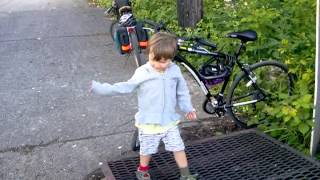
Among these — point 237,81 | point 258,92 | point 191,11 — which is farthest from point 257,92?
point 191,11

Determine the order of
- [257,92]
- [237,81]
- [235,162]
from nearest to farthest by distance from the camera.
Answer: [235,162] < [237,81] < [257,92]

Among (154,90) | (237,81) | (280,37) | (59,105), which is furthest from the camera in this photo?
(280,37)

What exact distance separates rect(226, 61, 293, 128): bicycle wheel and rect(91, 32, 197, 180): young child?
1232 mm

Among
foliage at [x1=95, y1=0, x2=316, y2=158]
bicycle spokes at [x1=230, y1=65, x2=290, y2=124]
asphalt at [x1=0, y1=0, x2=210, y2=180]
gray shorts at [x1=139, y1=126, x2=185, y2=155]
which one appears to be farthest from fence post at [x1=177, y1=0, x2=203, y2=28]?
gray shorts at [x1=139, y1=126, x2=185, y2=155]

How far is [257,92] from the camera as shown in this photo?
464 centimetres

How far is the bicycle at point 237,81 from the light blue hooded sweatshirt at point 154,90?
1.14 metres

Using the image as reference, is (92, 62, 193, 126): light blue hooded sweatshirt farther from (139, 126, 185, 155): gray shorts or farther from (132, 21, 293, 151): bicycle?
(132, 21, 293, 151): bicycle

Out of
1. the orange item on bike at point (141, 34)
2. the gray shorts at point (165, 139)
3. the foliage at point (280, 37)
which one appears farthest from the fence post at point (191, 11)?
the gray shorts at point (165, 139)

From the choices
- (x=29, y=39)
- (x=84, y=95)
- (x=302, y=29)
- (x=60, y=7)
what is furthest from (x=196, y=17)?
(x=60, y=7)

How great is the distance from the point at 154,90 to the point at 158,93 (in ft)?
0.12

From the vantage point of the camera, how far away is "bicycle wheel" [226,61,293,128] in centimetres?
457

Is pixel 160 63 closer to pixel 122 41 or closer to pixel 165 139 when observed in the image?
pixel 165 139

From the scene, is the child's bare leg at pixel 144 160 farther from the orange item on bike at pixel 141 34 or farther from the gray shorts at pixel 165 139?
the orange item on bike at pixel 141 34

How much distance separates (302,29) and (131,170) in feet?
10.8
